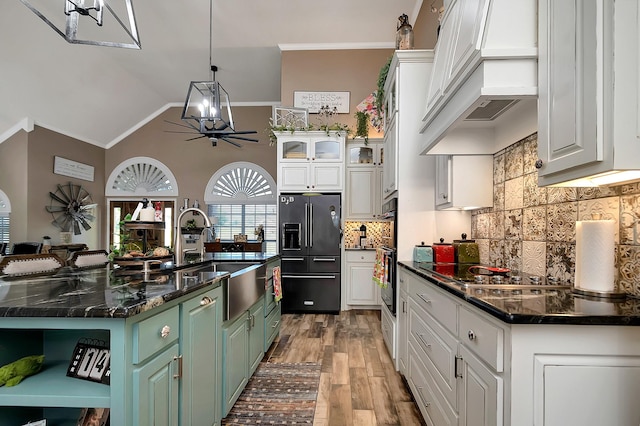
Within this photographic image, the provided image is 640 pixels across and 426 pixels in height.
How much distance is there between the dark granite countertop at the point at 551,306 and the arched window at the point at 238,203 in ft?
21.1

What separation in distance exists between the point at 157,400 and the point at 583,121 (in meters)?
1.75

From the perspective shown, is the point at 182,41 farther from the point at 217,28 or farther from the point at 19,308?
the point at 19,308

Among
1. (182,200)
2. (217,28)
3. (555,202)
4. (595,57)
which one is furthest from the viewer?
(182,200)

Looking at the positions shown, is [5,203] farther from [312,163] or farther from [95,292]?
[95,292]

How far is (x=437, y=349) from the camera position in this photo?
180 centimetres

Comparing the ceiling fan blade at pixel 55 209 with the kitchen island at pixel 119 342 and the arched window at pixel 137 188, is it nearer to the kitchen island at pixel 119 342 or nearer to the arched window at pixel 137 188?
the arched window at pixel 137 188

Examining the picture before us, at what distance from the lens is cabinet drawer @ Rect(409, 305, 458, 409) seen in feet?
5.13

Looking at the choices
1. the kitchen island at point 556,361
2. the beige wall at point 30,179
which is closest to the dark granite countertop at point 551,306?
the kitchen island at point 556,361

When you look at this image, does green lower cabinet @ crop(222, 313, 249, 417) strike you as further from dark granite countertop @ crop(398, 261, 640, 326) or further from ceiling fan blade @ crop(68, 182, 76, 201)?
ceiling fan blade @ crop(68, 182, 76, 201)

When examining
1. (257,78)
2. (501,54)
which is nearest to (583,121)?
(501,54)

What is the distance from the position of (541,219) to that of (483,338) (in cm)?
103

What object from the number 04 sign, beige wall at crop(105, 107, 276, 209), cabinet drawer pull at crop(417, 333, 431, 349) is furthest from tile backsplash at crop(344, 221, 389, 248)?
the number 04 sign

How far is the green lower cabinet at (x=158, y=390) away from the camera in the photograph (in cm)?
117

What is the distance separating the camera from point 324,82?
591cm
